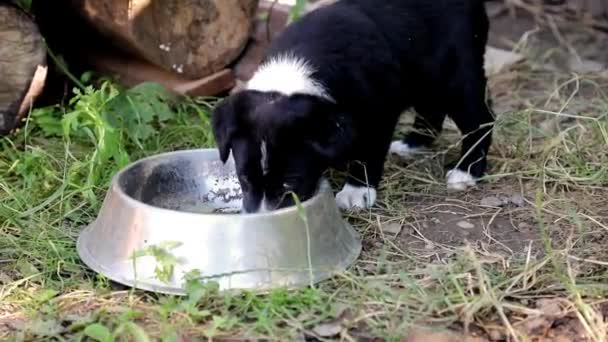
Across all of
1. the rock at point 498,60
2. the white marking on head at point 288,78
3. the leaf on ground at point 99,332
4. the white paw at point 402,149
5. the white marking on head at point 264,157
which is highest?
the white marking on head at point 288,78

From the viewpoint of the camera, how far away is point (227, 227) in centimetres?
348

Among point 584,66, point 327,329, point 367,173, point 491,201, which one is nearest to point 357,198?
point 367,173

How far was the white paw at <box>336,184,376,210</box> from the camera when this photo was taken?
14.6 ft

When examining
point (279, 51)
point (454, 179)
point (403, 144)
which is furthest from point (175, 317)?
point (403, 144)

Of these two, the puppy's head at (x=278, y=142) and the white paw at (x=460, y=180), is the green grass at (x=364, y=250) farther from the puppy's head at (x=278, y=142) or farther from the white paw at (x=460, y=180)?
the puppy's head at (x=278, y=142)

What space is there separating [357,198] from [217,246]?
1.13 metres

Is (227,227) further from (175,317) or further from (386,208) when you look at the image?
(386,208)

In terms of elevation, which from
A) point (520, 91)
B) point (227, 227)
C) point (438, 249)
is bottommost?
point (520, 91)

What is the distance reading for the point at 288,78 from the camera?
13.3 ft

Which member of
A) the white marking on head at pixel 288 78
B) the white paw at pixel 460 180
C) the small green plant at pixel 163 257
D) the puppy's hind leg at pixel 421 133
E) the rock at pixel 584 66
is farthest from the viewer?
the rock at pixel 584 66

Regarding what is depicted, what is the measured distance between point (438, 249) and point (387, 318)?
72 cm

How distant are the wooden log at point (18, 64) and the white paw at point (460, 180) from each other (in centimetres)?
208

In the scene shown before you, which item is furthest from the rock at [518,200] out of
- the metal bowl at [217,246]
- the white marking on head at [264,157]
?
the white marking on head at [264,157]

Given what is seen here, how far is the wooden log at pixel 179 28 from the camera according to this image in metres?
5.14
